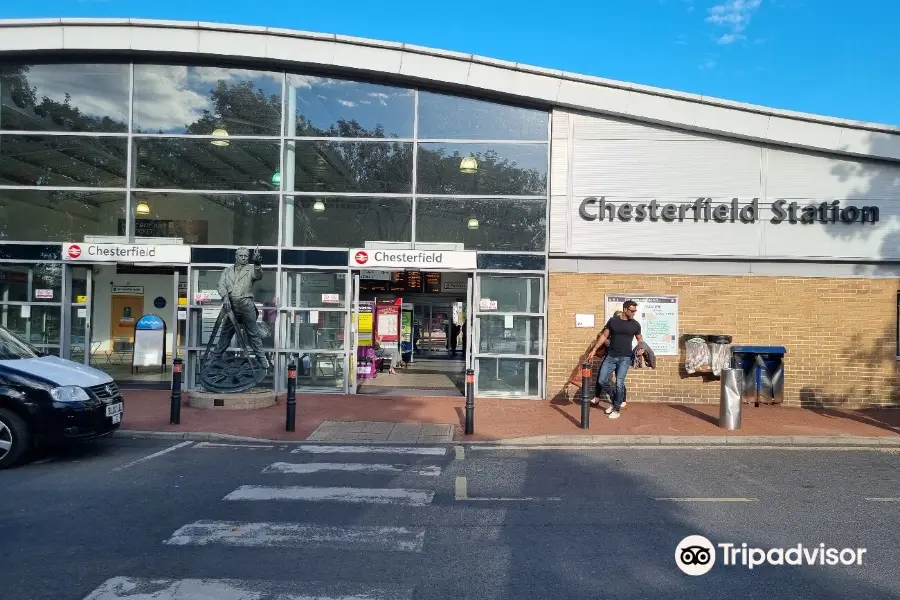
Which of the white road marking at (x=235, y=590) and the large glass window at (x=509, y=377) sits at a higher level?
the large glass window at (x=509, y=377)

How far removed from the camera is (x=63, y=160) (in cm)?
1509

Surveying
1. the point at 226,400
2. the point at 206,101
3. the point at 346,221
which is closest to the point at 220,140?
the point at 206,101

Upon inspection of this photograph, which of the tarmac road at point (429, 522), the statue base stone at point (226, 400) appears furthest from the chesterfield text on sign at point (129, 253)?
the tarmac road at point (429, 522)

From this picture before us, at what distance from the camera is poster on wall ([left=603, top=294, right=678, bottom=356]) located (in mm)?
14125

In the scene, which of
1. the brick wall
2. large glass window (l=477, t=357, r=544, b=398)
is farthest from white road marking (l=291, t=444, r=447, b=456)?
the brick wall

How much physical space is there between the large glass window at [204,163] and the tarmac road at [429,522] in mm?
6855

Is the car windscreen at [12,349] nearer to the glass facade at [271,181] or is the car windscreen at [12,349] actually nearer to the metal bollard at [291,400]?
the metal bollard at [291,400]

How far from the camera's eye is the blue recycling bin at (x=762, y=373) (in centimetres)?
1359

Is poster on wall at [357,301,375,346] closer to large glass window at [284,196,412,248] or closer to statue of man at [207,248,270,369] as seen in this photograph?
large glass window at [284,196,412,248]

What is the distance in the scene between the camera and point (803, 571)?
5.21 meters

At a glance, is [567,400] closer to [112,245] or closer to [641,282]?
[641,282]

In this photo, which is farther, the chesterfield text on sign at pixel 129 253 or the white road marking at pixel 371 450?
the chesterfield text on sign at pixel 129 253

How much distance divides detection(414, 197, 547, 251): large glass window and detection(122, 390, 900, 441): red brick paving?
10.3 ft

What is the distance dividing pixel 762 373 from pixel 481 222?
19.7 feet
